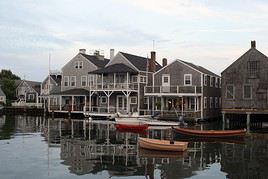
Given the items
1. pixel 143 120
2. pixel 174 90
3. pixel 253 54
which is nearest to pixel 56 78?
pixel 174 90

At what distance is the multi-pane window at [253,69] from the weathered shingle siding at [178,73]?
6992 mm

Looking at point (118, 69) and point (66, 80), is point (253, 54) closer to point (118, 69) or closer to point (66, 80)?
point (118, 69)

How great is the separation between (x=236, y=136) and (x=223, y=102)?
61.4ft

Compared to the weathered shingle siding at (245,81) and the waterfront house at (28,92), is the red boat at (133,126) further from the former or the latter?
the waterfront house at (28,92)

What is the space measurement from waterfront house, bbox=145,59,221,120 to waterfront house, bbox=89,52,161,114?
2880 mm

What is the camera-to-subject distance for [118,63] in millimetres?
63688

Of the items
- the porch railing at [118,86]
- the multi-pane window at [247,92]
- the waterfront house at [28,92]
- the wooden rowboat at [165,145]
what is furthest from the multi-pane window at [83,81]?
the wooden rowboat at [165,145]

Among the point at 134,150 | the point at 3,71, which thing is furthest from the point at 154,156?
the point at 3,71

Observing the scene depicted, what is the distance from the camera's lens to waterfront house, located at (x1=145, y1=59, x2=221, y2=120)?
53.9 metres

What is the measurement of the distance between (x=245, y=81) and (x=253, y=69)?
1.88 m

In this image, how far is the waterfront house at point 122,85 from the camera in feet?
195

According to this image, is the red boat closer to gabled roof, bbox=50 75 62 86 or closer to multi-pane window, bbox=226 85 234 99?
multi-pane window, bbox=226 85 234 99

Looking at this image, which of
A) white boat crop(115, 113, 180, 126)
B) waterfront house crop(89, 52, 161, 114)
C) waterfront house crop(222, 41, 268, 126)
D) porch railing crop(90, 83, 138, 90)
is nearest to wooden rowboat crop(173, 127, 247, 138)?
white boat crop(115, 113, 180, 126)

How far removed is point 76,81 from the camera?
70.9 meters
